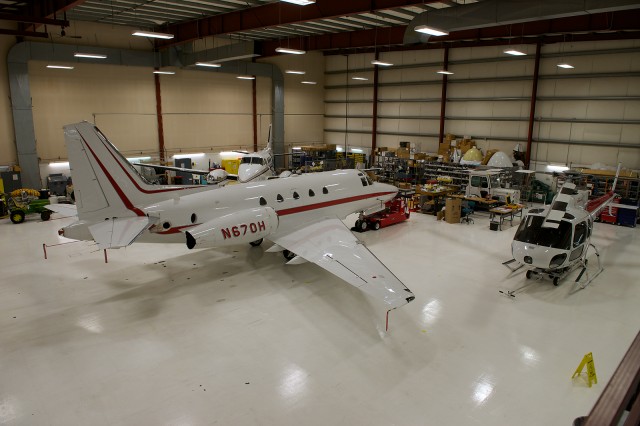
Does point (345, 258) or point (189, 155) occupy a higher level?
point (189, 155)

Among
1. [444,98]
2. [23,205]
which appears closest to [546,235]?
[444,98]

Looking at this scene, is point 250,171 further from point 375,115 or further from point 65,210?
point 65,210

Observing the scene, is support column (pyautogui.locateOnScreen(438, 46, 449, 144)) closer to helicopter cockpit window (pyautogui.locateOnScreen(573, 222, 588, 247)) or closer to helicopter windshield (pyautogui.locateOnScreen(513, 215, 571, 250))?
helicopter cockpit window (pyautogui.locateOnScreen(573, 222, 588, 247))

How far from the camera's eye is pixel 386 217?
19703 mm

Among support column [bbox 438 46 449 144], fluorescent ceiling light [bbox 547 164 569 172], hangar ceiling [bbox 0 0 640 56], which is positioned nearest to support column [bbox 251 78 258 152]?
hangar ceiling [bbox 0 0 640 56]

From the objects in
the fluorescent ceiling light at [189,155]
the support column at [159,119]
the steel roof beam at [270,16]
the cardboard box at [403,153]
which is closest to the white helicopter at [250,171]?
the support column at [159,119]

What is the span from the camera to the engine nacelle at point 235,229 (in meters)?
12.0

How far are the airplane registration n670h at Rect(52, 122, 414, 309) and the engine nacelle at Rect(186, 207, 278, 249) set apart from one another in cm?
3

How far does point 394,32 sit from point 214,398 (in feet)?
76.2

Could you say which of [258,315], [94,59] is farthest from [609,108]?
[94,59]

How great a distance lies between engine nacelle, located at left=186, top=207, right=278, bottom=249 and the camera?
1202cm

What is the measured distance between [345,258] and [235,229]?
135 inches

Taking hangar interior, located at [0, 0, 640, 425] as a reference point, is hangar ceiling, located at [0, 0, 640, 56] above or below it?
above

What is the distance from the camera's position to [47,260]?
1476 centimetres
